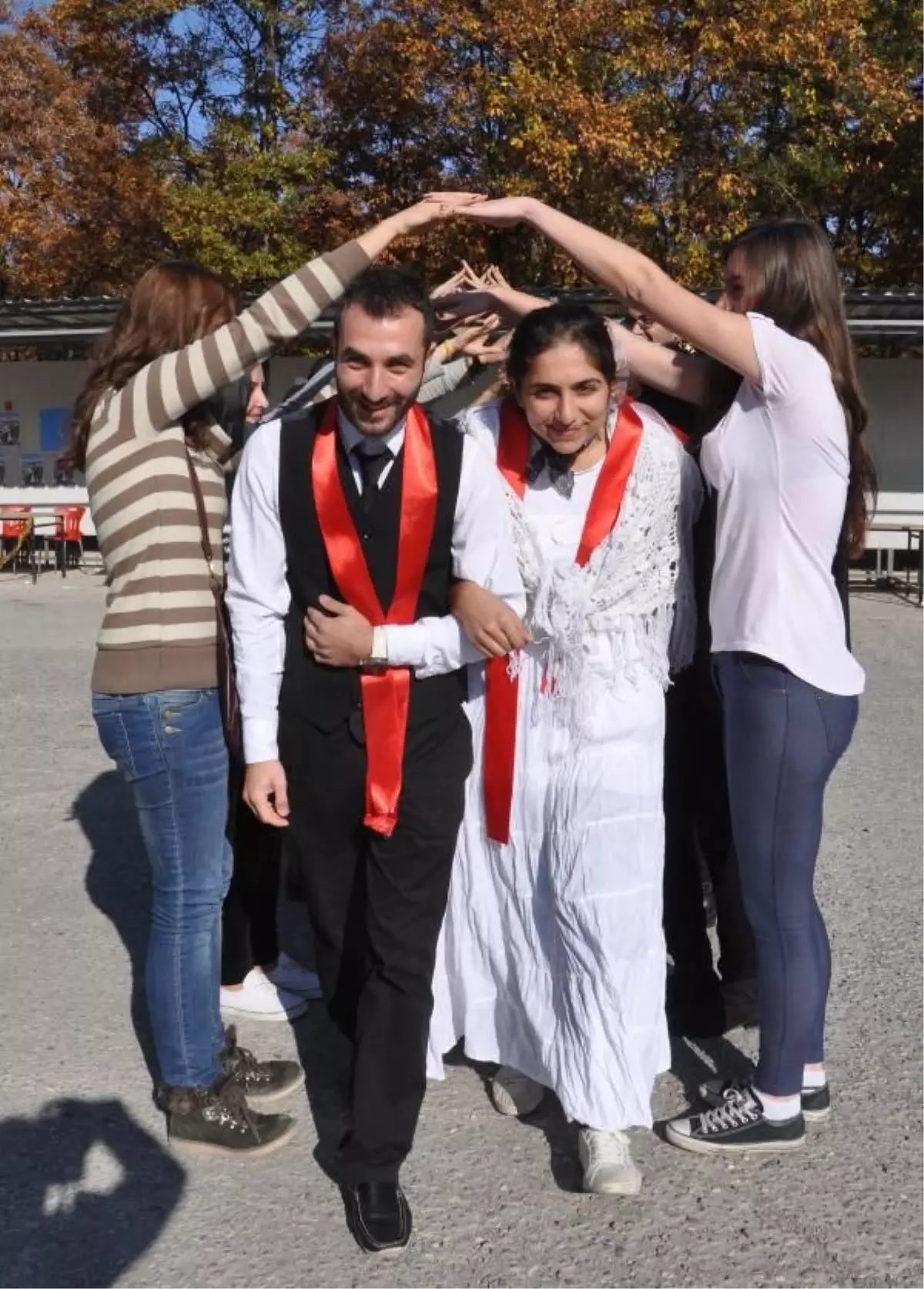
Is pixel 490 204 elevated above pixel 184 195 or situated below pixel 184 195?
below

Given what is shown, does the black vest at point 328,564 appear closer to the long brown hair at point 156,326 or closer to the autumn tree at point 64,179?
the long brown hair at point 156,326

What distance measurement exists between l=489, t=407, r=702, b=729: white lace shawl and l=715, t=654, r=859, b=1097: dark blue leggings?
0.19m

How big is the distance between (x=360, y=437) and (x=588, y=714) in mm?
792

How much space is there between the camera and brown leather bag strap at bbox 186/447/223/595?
2.68 m

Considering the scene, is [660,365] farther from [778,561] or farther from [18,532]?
[18,532]

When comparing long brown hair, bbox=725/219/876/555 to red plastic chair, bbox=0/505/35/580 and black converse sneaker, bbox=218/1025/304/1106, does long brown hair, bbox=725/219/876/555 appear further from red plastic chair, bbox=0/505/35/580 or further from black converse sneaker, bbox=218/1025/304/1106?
red plastic chair, bbox=0/505/35/580

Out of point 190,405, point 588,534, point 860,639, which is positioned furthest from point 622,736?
point 860,639

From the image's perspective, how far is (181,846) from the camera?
276 cm

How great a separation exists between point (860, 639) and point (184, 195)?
12201 millimetres

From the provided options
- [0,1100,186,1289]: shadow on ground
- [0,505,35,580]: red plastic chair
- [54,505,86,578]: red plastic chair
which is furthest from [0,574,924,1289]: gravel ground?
[0,505,35,580]: red plastic chair

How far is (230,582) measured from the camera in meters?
2.60

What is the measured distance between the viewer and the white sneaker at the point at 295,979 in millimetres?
3781

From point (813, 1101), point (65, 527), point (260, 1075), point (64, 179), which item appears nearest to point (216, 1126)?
point (260, 1075)

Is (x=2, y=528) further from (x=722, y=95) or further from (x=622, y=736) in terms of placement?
(x=622, y=736)
